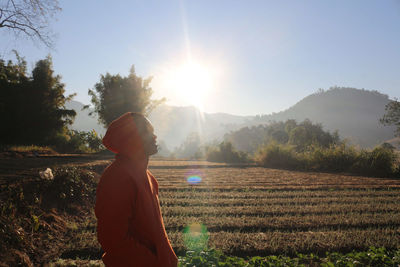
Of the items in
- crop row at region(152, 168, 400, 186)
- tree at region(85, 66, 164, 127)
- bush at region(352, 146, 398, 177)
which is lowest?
crop row at region(152, 168, 400, 186)

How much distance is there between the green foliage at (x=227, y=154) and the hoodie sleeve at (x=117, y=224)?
73.0ft

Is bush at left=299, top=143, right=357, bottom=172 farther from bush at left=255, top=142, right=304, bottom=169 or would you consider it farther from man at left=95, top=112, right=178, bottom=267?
man at left=95, top=112, right=178, bottom=267

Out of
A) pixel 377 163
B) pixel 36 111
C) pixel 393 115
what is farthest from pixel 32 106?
pixel 393 115

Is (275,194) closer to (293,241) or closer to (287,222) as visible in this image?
(287,222)

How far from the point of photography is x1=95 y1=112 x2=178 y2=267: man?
1396 millimetres

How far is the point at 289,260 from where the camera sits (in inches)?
117

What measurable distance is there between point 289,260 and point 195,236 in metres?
1.51

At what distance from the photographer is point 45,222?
3879 mm

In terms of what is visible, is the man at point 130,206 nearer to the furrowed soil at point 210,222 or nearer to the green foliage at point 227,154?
the furrowed soil at point 210,222

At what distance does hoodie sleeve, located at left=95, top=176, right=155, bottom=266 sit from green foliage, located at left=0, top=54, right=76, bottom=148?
19.2 metres

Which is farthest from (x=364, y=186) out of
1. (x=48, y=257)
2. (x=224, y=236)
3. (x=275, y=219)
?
(x=48, y=257)

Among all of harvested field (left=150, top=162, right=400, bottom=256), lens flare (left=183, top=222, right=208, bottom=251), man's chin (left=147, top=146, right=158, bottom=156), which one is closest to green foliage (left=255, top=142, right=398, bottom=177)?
harvested field (left=150, top=162, right=400, bottom=256)

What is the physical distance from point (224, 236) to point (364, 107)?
180602 millimetres

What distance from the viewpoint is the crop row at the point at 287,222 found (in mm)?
4410
